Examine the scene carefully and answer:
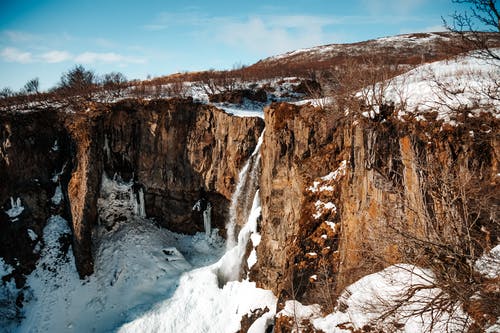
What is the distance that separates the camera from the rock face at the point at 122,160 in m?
20.6

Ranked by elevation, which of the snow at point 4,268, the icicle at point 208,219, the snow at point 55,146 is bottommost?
the snow at point 4,268

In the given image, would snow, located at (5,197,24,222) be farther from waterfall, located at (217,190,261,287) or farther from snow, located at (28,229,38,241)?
waterfall, located at (217,190,261,287)

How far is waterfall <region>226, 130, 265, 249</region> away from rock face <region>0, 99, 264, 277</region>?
706 millimetres

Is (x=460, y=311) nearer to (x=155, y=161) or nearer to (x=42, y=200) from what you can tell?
(x=155, y=161)

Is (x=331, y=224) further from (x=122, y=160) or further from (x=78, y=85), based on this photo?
(x=78, y=85)

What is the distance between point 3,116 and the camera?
21.5 meters

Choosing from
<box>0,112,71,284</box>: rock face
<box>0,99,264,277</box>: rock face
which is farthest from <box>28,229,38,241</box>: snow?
<box>0,99,264,277</box>: rock face

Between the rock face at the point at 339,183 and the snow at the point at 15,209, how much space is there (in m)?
15.8

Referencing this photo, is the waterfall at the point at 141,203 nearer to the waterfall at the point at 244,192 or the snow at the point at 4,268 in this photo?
the waterfall at the point at 244,192

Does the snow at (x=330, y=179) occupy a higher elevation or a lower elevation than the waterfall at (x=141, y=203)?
higher

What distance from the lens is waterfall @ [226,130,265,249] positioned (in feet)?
63.7

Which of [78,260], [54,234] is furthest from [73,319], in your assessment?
[54,234]

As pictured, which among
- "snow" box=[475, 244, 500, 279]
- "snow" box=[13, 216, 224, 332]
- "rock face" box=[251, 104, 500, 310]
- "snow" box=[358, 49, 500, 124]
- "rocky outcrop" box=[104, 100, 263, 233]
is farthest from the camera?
"rocky outcrop" box=[104, 100, 263, 233]

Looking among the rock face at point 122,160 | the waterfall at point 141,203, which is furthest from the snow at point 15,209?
the waterfall at point 141,203
